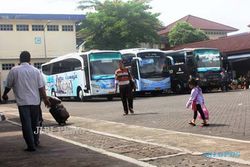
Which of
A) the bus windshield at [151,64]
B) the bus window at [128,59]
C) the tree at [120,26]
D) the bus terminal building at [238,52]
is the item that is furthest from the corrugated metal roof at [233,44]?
the bus window at [128,59]

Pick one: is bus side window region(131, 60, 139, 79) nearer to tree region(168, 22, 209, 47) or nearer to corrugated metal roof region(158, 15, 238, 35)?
tree region(168, 22, 209, 47)

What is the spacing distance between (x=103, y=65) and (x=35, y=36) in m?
21.2

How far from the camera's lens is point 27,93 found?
Result: 9.02 m

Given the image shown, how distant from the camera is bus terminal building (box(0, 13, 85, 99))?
153 ft

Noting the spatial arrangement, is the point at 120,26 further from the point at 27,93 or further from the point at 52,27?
the point at 27,93

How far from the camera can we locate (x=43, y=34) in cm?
4856

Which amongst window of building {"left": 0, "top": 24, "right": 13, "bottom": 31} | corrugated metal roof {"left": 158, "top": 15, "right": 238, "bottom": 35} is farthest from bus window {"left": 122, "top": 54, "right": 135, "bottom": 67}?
corrugated metal roof {"left": 158, "top": 15, "right": 238, "bottom": 35}

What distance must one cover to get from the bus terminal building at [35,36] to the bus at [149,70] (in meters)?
19.3

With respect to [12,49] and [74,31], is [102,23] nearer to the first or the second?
[74,31]

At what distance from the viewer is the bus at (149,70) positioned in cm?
3075

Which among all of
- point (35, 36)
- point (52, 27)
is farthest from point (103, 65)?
point (52, 27)

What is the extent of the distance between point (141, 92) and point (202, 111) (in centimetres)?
1990

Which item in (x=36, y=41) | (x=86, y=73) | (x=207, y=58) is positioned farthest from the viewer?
(x=36, y=41)

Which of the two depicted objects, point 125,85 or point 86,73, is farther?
point 86,73
